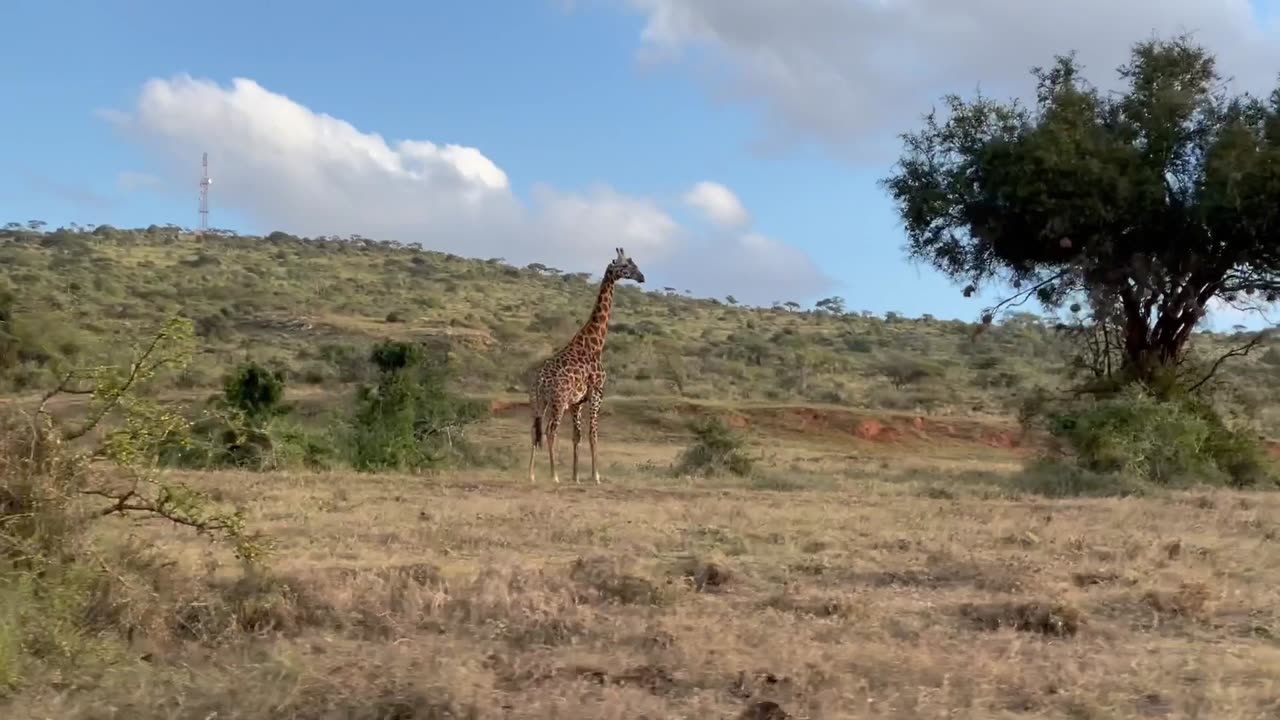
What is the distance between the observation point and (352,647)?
652cm

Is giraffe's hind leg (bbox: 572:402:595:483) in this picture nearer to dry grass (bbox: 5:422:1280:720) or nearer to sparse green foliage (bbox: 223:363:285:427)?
dry grass (bbox: 5:422:1280:720)

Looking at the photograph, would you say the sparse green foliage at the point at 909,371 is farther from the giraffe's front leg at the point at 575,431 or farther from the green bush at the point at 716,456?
the giraffe's front leg at the point at 575,431

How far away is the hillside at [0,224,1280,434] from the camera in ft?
106

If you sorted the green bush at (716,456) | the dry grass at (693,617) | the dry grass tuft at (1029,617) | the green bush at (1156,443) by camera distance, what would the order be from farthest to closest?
the green bush at (716,456) → the green bush at (1156,443) → the dry grass tuft at (1029,617) → the dry grass at (693,617)

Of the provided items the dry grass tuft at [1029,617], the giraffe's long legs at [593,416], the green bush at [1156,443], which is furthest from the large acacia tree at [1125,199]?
the dry grass tuft at [1029,617]

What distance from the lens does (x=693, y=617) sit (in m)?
7.22

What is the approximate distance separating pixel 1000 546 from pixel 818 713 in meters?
5.21

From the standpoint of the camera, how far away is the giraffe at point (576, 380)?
51.5ft

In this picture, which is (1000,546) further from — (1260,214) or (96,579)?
(1260,214)

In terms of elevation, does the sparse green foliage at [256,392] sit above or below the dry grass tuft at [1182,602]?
above

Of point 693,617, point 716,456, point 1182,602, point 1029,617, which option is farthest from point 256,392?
point 1182,602

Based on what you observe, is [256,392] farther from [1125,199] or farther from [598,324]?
[1125,199]

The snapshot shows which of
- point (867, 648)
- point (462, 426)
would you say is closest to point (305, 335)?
point (462, 426)

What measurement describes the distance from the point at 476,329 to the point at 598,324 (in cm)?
Answer: 2676
